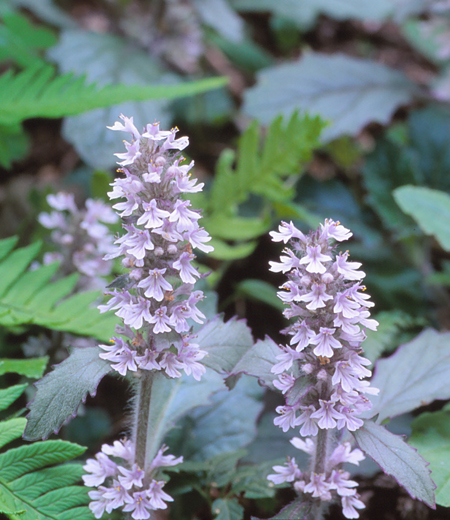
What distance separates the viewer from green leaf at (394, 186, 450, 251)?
96.3 inches

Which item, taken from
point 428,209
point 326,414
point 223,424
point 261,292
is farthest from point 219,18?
point 326,414

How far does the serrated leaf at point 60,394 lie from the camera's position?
150 centimetres

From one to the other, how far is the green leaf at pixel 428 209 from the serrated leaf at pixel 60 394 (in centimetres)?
160

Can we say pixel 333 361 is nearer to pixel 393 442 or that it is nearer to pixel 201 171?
pixel 393 442

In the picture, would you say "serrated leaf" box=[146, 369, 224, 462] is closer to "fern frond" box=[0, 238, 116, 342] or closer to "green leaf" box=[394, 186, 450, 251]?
"fern frond" box=[0, 238, 116, 342]

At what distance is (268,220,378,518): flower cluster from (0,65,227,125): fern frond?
1249 mm

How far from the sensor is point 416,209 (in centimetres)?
250

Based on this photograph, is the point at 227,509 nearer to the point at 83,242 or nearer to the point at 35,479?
the point at 35,479

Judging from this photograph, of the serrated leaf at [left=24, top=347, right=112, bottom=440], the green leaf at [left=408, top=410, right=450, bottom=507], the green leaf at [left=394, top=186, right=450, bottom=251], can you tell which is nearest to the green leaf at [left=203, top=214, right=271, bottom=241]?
the green leaf at [left=394, top=186, right=450, bottom=251]

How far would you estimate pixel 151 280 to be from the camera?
154 cm

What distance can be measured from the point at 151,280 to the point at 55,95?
4.50ft

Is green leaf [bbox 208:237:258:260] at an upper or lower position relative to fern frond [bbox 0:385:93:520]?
lower

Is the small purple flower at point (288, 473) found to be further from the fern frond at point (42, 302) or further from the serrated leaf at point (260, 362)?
the fern frond at point (42, 302)

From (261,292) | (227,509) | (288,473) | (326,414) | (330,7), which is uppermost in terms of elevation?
(330,7)
